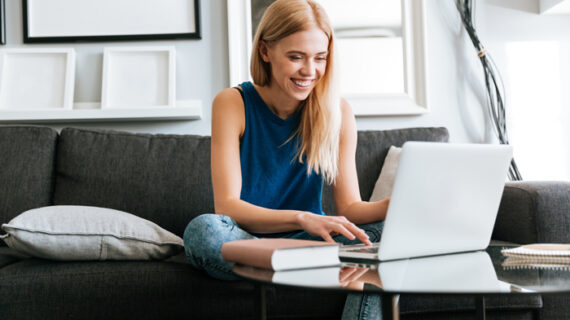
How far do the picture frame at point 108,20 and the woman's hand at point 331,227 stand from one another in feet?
4.84

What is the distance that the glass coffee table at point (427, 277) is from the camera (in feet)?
2.06

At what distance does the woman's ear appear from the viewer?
141cm

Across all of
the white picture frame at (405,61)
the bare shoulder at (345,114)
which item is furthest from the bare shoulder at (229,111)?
the white picture frame at (405,61)

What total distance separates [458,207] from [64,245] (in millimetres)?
952

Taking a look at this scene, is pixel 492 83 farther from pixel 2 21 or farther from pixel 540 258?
pixel 2 21

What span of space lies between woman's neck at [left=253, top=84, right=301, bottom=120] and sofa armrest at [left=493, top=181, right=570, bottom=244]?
68 centimetres

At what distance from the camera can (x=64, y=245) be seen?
132 cm

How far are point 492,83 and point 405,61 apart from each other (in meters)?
0.40

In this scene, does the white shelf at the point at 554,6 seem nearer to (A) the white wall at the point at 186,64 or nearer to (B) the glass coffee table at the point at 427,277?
(A) the white wall at the point at 186,64

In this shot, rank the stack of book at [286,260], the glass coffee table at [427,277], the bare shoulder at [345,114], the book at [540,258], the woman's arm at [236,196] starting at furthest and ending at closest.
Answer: the bare shoulder at [345,114], the woman's arm at [236,196], the book at [540,258], the stack of book at [286,260], the glass coffee table at [427,277]

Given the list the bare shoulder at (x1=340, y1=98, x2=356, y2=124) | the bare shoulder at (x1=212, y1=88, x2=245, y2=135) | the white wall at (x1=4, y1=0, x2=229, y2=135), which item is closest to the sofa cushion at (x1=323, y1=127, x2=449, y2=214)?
the bare shoulder at (x1=340, y1=98, x2=356, y2=124)

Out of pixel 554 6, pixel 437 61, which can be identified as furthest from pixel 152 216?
pixel 554 6

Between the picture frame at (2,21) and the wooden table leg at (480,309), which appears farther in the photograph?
the picture frame at (2,21)

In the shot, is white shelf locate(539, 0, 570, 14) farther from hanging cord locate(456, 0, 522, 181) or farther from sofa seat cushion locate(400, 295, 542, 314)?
sofa seat cushion locate(400, 295, 542, 314)
